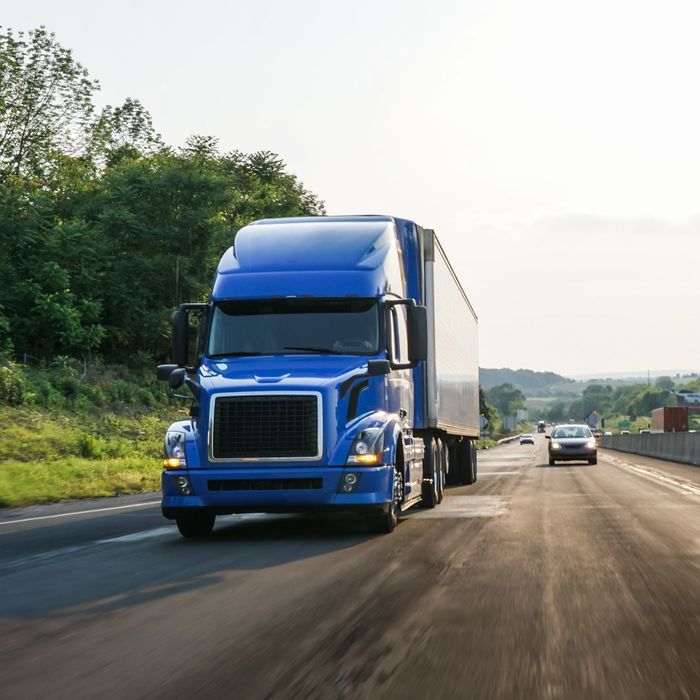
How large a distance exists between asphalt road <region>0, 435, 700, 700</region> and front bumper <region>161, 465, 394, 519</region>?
0.44 m

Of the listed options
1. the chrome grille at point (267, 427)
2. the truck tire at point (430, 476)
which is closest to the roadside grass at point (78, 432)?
the truck tire at point (430, 476)

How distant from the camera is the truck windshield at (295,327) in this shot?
13719 millimetres

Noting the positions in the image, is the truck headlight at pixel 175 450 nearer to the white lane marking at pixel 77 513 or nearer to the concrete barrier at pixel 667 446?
the white lane marking at pixel 77 513

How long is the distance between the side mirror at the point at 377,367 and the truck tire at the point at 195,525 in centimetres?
258

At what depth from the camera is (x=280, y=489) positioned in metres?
12.6

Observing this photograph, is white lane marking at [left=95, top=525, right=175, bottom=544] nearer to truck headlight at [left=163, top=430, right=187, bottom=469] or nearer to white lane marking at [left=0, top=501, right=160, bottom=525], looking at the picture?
truck headlight at [left=163, top=430, right=187, bottom=469]

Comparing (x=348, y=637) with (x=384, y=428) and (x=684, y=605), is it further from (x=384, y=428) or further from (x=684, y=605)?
(x=384, y=428)

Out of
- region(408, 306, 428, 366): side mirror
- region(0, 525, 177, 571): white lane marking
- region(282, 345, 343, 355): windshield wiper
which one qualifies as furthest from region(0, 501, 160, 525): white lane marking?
region(408, 306, 428, 366): side mirror

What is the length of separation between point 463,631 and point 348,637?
721mm

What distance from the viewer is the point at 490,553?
1110 centimetres

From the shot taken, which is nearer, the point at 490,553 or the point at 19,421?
the point at 490,553

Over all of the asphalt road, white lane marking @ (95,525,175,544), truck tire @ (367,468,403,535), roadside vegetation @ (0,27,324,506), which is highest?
roadside vegetation @ (0,27,324,506)

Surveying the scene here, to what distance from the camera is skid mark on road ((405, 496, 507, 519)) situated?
16406 mm

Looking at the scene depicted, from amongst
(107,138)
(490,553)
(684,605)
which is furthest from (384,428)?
(107,138)
